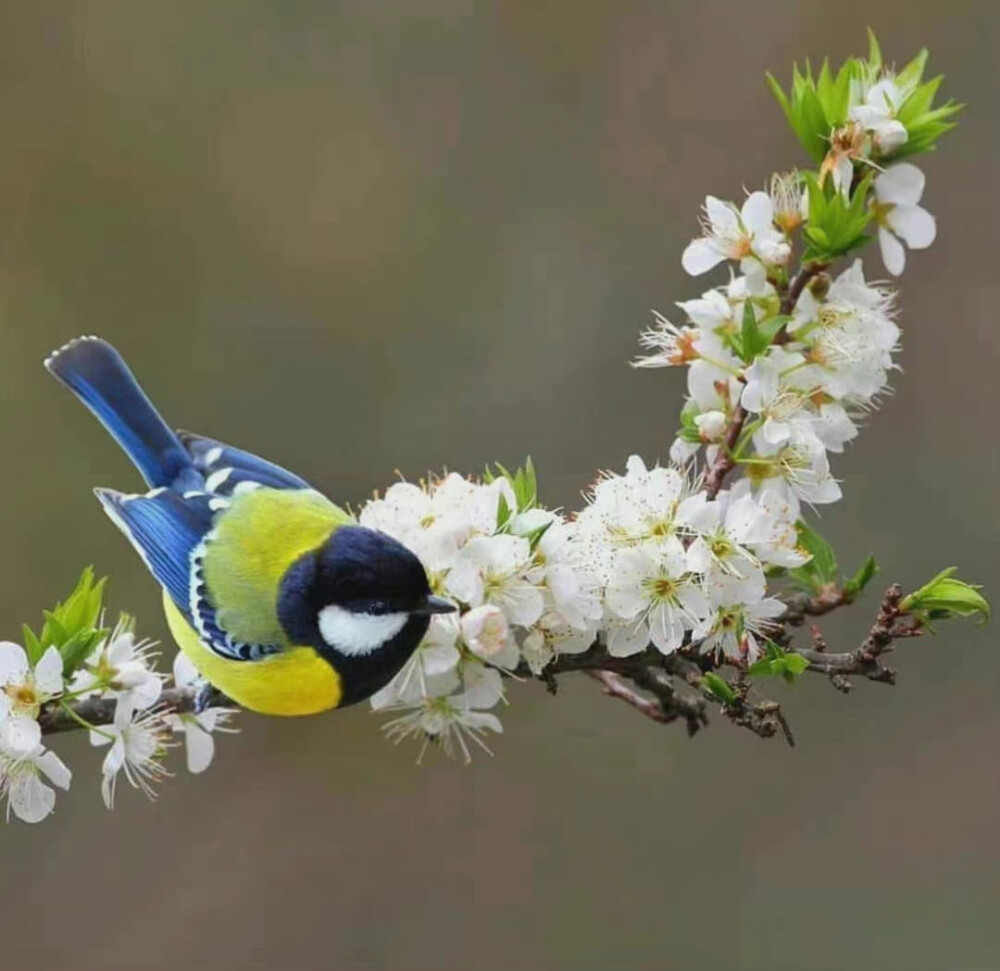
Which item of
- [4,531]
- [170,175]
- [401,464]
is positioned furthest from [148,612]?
[170,175]

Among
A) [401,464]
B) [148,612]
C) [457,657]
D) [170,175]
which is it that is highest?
[170,175]

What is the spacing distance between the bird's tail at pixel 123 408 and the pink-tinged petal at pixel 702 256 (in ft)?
2.67

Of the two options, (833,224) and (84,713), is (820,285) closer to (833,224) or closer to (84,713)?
(833,224)

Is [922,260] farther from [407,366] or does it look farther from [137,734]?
[137,734]

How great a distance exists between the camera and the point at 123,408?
7.26 feet

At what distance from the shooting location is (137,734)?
1.65 m

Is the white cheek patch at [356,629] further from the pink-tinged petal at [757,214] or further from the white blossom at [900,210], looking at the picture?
the white blossom at [900,210]

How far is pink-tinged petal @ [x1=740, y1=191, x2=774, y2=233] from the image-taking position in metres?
1.69

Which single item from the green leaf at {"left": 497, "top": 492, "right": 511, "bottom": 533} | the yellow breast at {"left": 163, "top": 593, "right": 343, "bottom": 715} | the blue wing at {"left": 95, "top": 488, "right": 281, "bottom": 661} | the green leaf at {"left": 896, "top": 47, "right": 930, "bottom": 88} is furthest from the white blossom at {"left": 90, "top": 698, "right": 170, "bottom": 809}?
the green leaf at {"left": 896, "top": 47, "right": 930, "bottom": 88}

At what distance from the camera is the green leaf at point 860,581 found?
1.62 metres

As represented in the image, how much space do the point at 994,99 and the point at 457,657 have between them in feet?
10.9

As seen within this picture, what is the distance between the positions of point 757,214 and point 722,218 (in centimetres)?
5

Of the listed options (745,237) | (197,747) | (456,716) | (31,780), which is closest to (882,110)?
(745,237)

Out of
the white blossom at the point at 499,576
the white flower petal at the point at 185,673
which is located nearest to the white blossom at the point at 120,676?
the white flower petal at the point at 185,673
